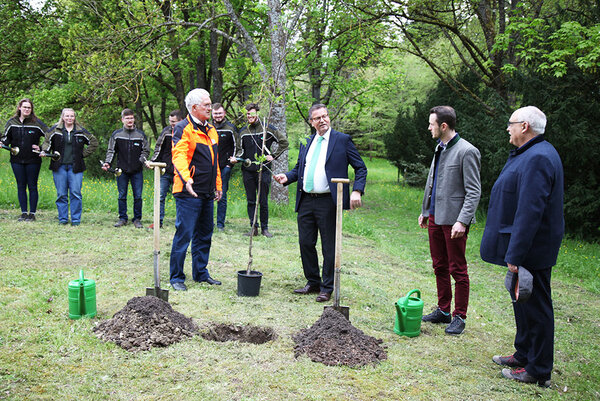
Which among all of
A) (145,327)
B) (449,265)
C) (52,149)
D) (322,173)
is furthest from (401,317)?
(52,149)

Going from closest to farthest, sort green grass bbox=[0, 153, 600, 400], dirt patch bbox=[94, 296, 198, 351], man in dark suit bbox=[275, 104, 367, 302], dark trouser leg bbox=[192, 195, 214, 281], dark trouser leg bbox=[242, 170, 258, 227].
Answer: green grass bbox=[0, 153, 600, 400] → dirt patch bbox=[94, 296, 198, 351] → man in dark suit bbox=[275, 104, 367, 302] → dark trouser leg bbox=[192, 195, 214, 281] → dark trouser leg bbox=[242, 170, 258, 227]

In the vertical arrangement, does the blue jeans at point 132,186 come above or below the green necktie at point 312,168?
below

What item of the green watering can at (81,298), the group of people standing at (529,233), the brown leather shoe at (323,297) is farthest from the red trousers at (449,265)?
the green watering can at (81,298)

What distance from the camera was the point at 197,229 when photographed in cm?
564

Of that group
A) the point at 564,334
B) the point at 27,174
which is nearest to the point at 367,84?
the point at 27,174

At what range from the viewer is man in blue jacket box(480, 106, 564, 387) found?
3.30 metres

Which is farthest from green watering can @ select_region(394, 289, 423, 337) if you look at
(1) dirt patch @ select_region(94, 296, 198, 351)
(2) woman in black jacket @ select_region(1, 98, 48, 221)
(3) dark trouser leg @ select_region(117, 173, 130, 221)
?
(2) woman in black jacket @ select_region(1, 98, 48, 221)

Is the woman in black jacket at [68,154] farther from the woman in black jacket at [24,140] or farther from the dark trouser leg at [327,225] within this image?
the dark trouser leg at [327,225]

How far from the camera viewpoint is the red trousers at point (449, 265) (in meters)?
4.39

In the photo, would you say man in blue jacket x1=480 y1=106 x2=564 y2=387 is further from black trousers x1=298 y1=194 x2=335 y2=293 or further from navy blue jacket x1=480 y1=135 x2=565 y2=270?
black trousers x1=298 y1=194 x2=335 y2=293

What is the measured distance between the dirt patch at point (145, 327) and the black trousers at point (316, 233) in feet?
5.59

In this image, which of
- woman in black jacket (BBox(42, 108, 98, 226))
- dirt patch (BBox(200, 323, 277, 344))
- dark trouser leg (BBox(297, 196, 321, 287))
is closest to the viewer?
dirt patch (BBox(200, 323, 277, 344))

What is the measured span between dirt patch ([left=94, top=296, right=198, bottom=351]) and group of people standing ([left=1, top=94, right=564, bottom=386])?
4.00 ft

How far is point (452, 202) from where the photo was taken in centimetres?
437
